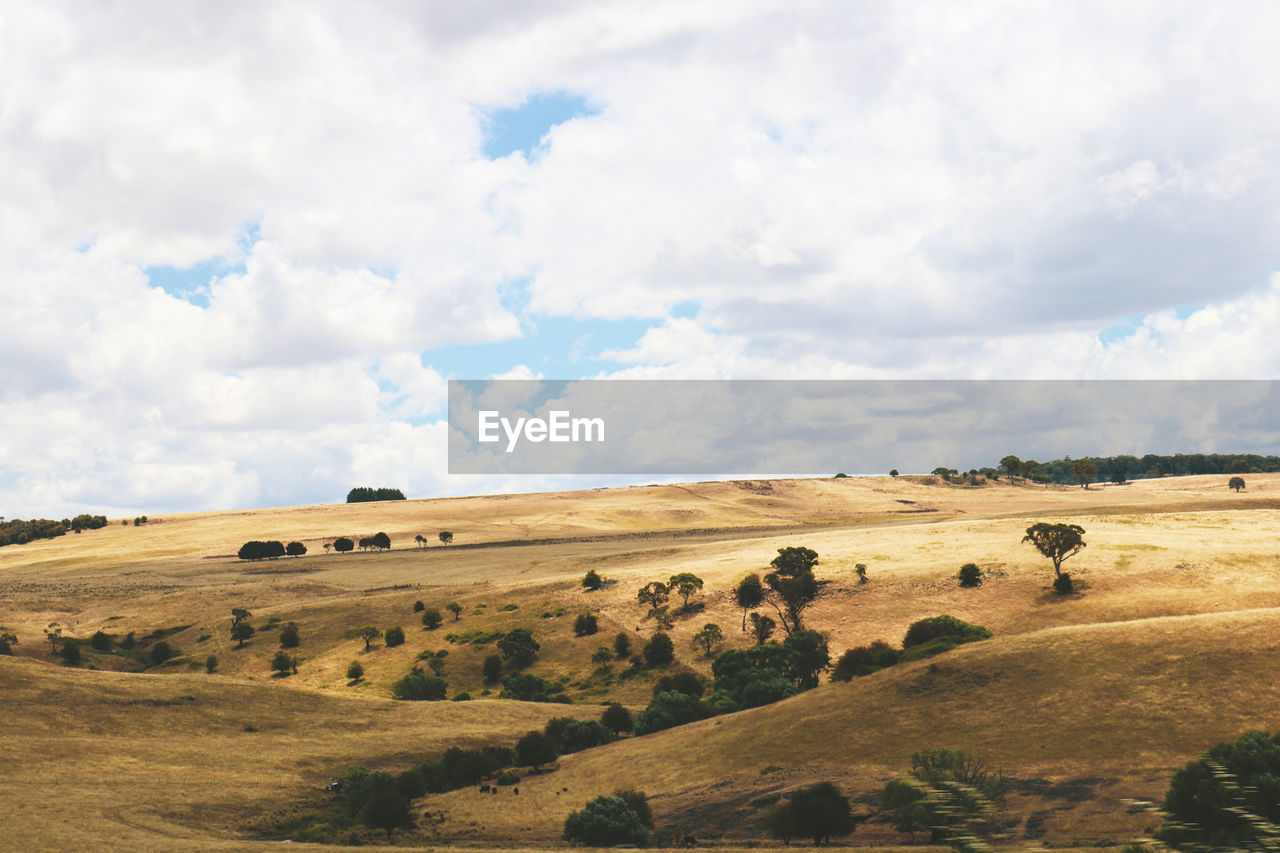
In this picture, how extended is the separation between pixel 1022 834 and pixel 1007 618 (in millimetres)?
51178

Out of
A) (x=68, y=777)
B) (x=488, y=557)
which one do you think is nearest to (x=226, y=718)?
(x=68, y=777)

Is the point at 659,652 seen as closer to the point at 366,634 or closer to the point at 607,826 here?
the point at 366,634

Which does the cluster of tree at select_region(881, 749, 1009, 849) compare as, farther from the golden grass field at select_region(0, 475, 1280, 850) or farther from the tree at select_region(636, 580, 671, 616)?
the tree at select_region(636, 580, 671, 616)

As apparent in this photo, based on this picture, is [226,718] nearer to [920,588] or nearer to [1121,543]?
[920,588]

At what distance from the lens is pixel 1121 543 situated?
311 feet

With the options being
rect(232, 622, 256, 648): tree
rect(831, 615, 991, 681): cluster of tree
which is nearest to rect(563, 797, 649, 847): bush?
rect(831, 615, 991, 681): cluster of tree

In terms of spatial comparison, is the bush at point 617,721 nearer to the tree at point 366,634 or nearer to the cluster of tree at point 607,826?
the cluster of tree at point 607,826

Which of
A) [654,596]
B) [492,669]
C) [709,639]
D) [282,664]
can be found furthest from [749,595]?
[282,664]

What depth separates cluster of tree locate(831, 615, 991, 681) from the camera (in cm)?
5466

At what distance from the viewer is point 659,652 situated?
83.4 m

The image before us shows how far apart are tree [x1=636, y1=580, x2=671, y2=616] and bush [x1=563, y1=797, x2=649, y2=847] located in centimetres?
5926

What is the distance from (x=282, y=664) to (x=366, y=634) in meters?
8.88

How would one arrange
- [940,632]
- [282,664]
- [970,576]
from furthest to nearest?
[282,664]
[970,576]
[940,632]

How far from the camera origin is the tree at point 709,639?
3327 inches
